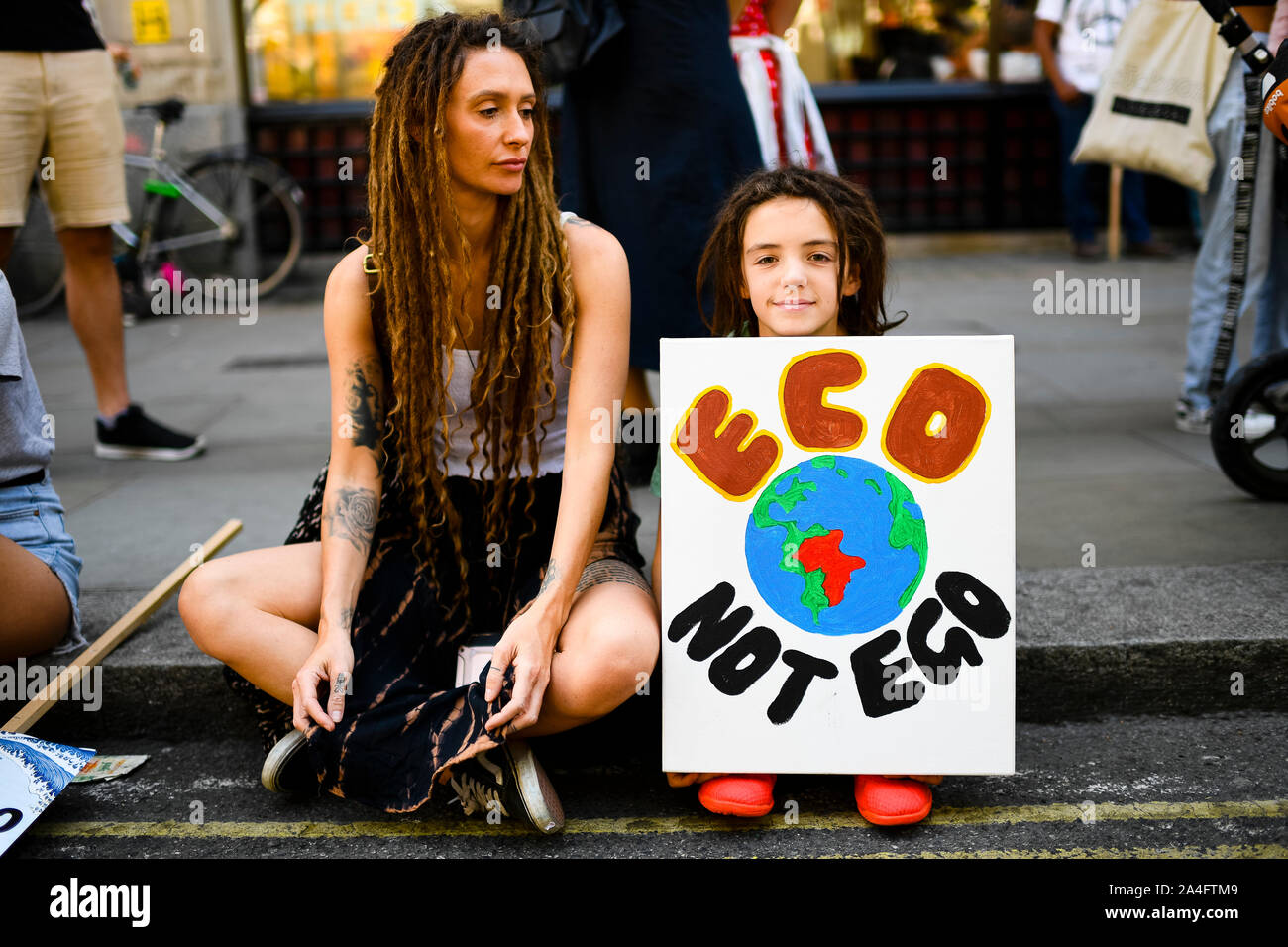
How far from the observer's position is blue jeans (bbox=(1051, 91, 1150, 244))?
8.42m

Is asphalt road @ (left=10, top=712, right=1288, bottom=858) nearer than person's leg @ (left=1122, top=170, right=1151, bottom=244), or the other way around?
asphalt road @ (left=10, top=712, right=1288, bottom=858)

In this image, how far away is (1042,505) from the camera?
383cm

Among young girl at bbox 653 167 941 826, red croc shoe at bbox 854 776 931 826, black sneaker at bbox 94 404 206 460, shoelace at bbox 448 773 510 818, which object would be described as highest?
young girl at bbox 653 167 941 826

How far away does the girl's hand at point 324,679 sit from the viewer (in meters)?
2.29

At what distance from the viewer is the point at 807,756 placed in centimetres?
Answer: 234

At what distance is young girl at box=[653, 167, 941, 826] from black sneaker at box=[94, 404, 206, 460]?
261cm

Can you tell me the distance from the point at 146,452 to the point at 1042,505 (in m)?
3.22

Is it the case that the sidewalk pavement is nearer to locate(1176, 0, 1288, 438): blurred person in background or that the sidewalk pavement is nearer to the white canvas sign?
locate(1176, 0, 1288, 438): blurred person in background

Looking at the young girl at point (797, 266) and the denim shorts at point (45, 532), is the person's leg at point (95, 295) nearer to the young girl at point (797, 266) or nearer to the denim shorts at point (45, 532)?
the denim shorts at point (45, 532)

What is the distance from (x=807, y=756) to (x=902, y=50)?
8.39 metres

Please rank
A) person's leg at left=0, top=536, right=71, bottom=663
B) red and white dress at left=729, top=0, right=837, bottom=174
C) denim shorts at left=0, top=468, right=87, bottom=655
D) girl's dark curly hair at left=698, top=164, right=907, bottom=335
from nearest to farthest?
girl's dark curly hair at left=698, top=164, right=907, bottom=335, person's leg at left=0, top=536, right=71, bottom=663, denim shorts at left=0, top=468, right=87, bottom=655, red and white dress at left=729, top=0, right=837, bottom=174

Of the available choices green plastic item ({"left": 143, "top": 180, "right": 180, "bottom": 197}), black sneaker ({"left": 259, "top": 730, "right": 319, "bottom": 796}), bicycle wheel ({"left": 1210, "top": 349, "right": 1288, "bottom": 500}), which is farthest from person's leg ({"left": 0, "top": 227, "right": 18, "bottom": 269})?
green plastic item ({"left": 143, "top": 180, "right": 180, "bottom": 197})

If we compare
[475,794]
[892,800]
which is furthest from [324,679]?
[892,800]
